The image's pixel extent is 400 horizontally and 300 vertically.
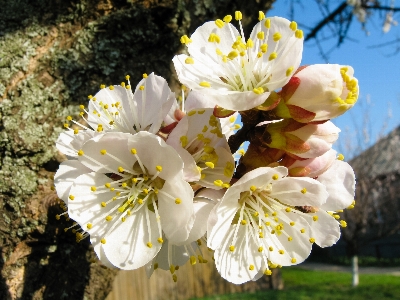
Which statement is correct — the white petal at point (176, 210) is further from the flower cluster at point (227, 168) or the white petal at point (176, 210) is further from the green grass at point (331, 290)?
the green grass at point (331, 290)

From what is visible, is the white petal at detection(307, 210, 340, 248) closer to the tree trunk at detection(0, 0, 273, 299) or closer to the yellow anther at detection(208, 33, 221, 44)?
the yellow anther at detection(208, 33, 221, 44)

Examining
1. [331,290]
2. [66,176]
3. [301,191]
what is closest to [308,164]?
[301,191]

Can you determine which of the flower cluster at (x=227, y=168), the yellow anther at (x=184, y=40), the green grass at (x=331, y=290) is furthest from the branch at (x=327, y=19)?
the green grass at (x=331, y=290)

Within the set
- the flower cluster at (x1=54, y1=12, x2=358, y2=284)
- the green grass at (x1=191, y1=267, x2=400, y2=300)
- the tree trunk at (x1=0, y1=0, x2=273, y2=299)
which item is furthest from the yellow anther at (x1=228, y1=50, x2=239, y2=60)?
the green grass at (x1=191, y1=267, x2=400, y2=300)

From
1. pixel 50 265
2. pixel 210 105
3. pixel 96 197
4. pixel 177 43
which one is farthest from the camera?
pixel 177 43

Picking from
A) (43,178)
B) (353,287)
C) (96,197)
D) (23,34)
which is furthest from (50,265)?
(353,287)

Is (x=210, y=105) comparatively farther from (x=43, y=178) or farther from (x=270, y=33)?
(x=43, y=178)
